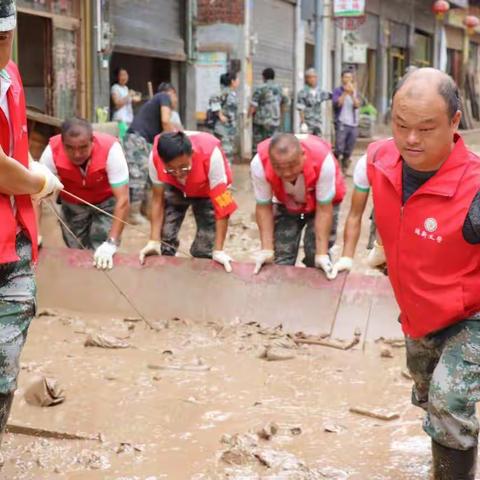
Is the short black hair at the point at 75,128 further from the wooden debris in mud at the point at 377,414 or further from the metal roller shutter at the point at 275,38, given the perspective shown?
the metal roller shutter at the point at 275,38

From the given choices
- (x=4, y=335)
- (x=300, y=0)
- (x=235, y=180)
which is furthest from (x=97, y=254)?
(x=300, y=0)

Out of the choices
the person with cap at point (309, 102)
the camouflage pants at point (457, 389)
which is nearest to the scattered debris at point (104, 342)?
the camouflage pants at point (457, 389)

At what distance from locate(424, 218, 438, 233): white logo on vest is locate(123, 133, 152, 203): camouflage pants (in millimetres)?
6471

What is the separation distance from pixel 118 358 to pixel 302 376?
101 centimetres

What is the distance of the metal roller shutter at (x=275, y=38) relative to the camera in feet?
56.1

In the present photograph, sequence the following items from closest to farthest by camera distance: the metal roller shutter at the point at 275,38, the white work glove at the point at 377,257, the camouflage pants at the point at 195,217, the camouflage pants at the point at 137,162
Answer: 1. the white work glove at the point at 377,257
2. the camouflage pants at the point at 195,217
3. the camouflage pants at the point at 137,162
4. the metal roller shutter at the point at 275,38

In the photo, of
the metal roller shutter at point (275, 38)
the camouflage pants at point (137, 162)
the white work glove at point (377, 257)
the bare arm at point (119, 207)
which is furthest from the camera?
the metal roller shutter at point (275, 38)

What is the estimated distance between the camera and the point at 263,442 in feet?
11.5

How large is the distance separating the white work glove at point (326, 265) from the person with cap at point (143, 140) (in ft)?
13.0

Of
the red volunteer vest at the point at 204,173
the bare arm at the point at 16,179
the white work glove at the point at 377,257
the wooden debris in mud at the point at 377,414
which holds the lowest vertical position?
the wooden debris in mud at the point at 377,414

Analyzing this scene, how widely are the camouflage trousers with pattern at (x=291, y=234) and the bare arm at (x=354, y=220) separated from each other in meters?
0.60

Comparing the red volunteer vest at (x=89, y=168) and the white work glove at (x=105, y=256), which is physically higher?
the red volunteer vest at (x=89, y=168)

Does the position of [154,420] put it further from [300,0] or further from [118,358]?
[300,0]

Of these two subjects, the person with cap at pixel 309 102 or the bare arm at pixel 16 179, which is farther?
the person with cap at pixel 309 102
